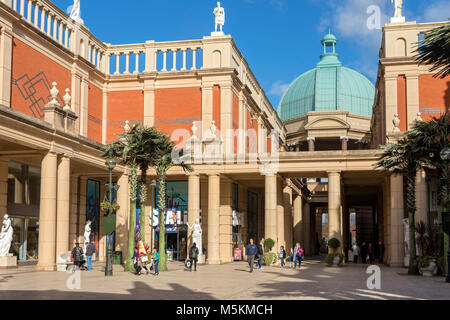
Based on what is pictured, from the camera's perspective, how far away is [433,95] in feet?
135

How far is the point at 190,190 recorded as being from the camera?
39.1 meters

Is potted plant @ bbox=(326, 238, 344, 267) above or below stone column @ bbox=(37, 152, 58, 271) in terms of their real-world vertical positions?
below

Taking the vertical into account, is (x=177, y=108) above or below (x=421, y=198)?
above

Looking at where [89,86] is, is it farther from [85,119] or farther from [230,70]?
[230,70]

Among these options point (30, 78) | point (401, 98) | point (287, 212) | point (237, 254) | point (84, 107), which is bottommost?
point (237, 254)

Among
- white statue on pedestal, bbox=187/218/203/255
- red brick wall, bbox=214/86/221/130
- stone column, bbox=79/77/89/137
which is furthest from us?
red brick wall, bbox=214/86/221/130

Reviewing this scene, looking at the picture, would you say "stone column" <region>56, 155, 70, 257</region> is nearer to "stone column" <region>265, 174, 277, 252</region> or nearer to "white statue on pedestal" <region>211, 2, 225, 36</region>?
"stone column" <region>265, 174, 277, 252</region>

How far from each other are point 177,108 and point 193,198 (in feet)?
24.2

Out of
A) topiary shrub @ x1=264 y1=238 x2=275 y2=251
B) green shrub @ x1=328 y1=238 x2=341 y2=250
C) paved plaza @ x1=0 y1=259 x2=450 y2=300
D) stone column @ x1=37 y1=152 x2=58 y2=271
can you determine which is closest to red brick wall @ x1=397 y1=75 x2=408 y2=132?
green shrub @ x1=328 y1=238 x2=341 y2=250

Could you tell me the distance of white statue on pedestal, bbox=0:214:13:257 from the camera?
29286 millimetres

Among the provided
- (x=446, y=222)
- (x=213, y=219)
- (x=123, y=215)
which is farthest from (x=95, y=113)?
(x=446, y=222)

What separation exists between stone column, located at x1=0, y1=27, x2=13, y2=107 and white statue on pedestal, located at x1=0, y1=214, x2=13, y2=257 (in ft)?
20.6

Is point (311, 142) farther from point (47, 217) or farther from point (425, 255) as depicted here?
point (47, 217)
